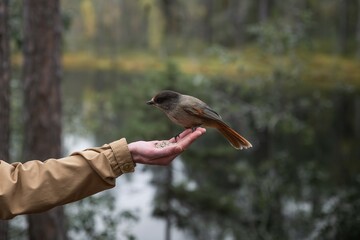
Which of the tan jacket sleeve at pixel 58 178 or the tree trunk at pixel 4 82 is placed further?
the tree trunk at pixel 4 82

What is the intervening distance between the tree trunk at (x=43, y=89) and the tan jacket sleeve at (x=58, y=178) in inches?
133

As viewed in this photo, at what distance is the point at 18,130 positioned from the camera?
31.9 ft

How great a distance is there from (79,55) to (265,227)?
3475 centimetres

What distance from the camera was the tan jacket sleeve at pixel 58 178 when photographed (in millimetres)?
2129

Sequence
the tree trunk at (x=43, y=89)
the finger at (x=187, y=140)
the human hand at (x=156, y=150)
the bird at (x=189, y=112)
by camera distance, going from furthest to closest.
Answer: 1. the tree trunk at (x=43, y=89)
2. the bird at (x=189, y=112)
3. the finger at (x=187, y=140)
4. the human hand at (x=156, y=150)

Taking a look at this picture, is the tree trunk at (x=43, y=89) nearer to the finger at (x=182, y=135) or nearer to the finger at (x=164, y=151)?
the finger at (x=182, y=135)

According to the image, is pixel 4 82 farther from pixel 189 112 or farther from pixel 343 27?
A: pixel 343 27

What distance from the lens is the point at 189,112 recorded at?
107 inches

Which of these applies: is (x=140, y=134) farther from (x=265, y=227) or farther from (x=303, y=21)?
(x=303, y=21)

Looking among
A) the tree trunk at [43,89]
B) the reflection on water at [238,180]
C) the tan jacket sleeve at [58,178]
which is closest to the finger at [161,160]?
the tan jacket sleeve at [58,178]

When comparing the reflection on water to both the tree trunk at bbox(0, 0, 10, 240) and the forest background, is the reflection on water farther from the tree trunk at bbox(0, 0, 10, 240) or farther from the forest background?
the tree trunk at bbox(0, 0, 10, 240)

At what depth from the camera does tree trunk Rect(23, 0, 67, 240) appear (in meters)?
5.41

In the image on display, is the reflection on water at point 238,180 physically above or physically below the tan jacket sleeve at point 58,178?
below

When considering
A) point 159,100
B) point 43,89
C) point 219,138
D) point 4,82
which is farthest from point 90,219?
point 219,138
